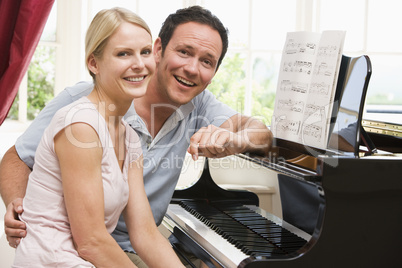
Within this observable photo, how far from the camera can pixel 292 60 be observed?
5.79 ft

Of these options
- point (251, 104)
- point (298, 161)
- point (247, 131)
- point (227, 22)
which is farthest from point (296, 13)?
point (298, 161)

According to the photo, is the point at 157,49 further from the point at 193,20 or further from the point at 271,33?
the point at 271,33

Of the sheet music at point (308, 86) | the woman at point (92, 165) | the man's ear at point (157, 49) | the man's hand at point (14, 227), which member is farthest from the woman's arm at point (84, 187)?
the man's ear at point (157, 49)

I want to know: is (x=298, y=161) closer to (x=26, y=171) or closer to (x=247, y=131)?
(x=247, y=131)

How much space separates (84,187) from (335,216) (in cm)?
67

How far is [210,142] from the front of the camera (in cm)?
166

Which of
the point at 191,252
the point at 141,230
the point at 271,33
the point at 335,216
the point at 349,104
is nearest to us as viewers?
the point at 335,216

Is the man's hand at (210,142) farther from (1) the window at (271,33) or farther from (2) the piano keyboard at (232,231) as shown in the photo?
(1) the window at (271,33)

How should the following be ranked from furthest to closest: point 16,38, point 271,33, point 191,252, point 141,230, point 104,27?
point 271,33 → point 16,38 → point 191,252 → point 141,230 → point 104,27

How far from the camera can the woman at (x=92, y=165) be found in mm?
1349

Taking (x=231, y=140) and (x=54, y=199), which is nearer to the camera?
(x=54, y=199)

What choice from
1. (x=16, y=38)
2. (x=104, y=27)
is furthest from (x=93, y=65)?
(x=16, y=38)

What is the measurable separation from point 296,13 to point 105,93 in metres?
2.27

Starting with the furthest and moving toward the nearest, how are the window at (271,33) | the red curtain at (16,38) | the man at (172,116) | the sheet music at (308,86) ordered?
the window at (271,33) → the red curtain at (16,38) → the man at (172,116) → the sheet music at (308,86)
